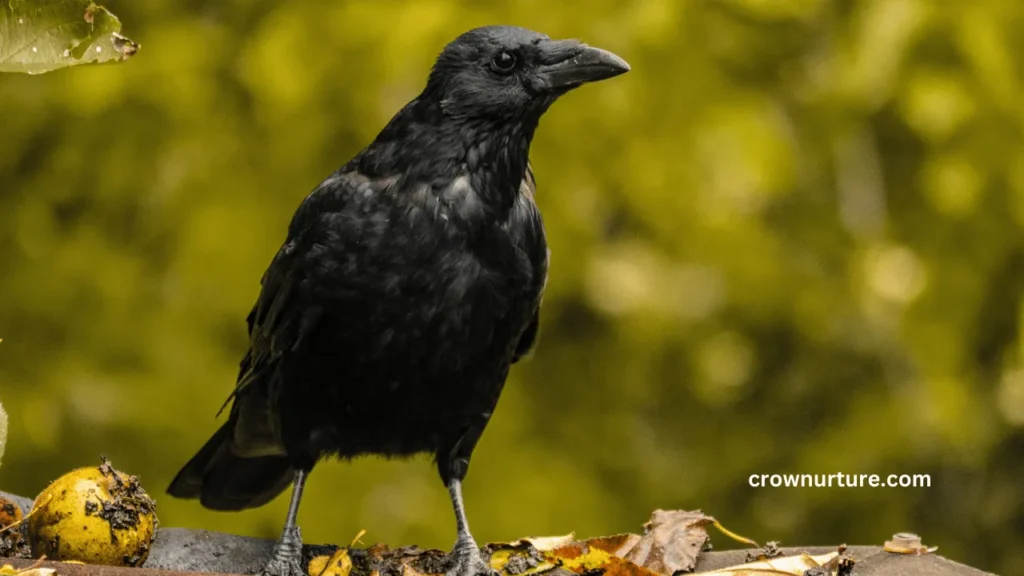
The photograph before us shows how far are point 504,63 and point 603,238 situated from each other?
2.02 metres

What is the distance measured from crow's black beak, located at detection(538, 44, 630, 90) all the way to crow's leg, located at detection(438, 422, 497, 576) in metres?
0.88

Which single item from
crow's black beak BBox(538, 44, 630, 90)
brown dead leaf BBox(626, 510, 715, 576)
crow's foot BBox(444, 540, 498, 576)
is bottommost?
crow's foot BBox(444, 540, 498, 576)

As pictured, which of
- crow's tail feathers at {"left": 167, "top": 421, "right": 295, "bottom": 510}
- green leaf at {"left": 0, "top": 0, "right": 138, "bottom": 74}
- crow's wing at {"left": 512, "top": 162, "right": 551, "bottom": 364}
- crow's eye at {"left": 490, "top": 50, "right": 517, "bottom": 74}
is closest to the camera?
green leaf at {"left": 0, "top": 0, "right": 138, "bottom": 74}

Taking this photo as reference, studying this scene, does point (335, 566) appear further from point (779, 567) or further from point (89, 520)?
point (779, 567)

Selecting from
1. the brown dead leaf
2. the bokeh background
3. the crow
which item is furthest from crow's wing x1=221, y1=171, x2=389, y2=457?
the bokeh background

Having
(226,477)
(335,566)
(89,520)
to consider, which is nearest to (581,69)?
(335,566)

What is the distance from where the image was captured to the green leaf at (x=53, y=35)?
2.04m

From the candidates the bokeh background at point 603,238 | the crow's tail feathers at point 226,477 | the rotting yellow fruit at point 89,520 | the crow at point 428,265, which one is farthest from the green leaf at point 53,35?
the bokeh background at point 603,238

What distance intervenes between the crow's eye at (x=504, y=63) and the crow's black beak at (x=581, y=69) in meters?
A: 0.07

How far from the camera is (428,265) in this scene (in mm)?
3059

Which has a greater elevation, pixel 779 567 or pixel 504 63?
pixel 504 63

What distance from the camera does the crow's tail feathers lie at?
374 centimetres

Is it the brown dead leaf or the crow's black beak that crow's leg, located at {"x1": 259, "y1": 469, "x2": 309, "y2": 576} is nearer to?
the brown dead leaf

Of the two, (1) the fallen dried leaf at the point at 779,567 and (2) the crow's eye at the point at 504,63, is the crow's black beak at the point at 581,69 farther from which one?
(1) the fallen dried leaf at the point at 779,567
